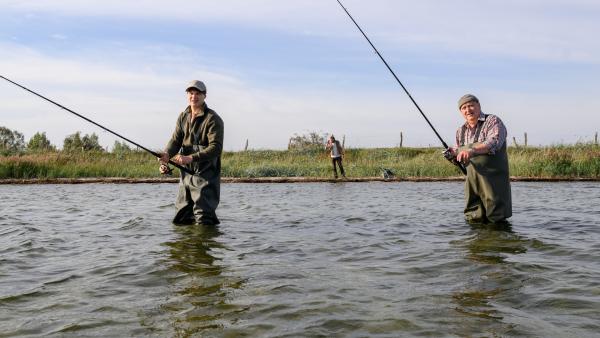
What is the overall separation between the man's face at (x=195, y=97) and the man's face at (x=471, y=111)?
3571mm

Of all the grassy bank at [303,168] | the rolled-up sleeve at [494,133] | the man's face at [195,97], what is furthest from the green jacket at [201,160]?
the grassy bank at [303,168]

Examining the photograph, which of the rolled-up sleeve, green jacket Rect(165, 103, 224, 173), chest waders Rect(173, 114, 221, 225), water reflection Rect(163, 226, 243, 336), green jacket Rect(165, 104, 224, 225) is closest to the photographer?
water reflection Rect(163, 226, 243, 336)

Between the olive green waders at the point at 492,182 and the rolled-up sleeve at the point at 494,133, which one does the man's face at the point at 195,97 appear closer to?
the olive green waders at the point at 492,182

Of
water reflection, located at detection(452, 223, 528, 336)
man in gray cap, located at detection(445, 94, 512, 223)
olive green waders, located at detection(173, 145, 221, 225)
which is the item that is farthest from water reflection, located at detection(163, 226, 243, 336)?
man in gray cap, located at detection(445, 94, 512, 223)

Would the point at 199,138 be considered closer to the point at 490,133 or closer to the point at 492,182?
the point at 490,133

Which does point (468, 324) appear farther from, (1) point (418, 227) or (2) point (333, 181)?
(2) point (333, 181)

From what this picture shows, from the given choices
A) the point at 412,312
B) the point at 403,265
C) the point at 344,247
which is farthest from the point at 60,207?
the point at 412,312

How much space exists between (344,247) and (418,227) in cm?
209

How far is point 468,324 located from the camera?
11.4 ft

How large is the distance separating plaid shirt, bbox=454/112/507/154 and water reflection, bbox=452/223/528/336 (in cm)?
117

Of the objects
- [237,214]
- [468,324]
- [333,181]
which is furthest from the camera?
[333,181]

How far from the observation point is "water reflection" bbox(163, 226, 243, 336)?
11.9 feet

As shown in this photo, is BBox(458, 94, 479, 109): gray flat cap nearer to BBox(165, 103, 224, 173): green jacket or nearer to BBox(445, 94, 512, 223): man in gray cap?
BBox(445, 94, 512, 223): man in gray cap

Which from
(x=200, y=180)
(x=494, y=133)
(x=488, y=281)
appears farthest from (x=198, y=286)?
(x=494, y=133)
